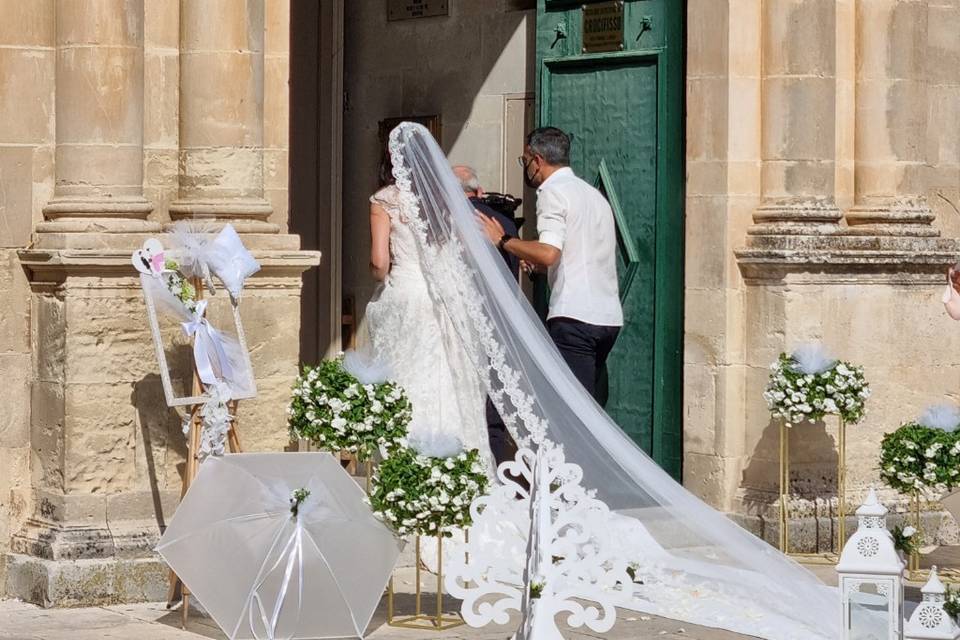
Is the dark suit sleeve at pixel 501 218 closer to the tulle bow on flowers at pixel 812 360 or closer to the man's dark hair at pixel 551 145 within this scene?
the man's dark hair at pixel 551 145

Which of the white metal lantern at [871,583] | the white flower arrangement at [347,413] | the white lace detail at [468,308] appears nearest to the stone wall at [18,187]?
the white flower arrangement at [347,413]

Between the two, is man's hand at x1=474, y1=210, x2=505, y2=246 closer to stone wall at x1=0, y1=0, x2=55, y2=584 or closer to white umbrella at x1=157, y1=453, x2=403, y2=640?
stone wall at x1=0, y1=0, x2=55, y2=584

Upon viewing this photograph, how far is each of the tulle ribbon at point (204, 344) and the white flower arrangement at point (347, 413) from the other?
358 mm

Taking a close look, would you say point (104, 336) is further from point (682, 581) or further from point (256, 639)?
point (682, 581)

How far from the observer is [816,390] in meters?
9.70

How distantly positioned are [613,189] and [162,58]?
291 centimetres

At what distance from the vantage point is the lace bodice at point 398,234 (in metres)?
9.25

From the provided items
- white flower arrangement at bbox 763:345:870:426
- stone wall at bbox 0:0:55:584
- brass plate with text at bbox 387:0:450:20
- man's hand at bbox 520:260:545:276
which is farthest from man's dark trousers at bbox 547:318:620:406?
brass plate with text at bbox 387:0:450:20

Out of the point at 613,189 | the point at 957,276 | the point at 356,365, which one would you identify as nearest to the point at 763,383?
the point at 613,189

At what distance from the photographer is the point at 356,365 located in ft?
26.9

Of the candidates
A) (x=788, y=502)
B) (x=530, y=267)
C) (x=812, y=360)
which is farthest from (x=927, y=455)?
(x=530, y=267)

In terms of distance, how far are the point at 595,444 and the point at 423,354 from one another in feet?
4.19

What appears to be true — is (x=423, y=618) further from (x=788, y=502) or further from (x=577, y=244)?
(x=788, y=502)

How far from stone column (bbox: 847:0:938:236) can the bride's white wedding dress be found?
2367mm
